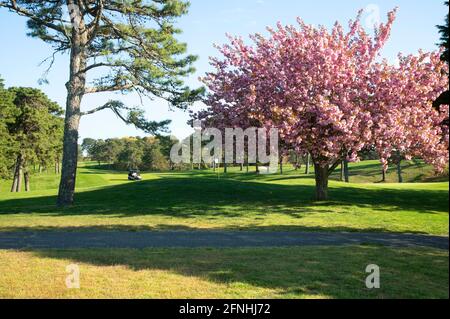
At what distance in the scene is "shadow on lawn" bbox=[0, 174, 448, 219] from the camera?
63.0 feet

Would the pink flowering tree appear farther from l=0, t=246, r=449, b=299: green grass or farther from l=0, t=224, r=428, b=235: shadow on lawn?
l=0, t=246, r=449, b=299: green grass

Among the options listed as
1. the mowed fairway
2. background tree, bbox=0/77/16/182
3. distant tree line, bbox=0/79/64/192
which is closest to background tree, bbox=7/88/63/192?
distant tree line, bbox=0/79/64/192

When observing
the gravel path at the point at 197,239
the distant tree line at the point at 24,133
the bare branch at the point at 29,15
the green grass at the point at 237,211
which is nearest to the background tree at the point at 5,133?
the distant tree line at the point at 24,133

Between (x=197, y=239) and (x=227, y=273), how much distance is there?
443cm

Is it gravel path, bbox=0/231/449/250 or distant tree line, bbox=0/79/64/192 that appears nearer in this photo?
gravel path, bbox=0/231/449/250

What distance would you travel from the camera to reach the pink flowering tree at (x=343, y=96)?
1833 centimetres

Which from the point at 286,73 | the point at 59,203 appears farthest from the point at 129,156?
the point at 286,73

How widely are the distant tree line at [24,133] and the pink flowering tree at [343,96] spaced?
38.2 meters

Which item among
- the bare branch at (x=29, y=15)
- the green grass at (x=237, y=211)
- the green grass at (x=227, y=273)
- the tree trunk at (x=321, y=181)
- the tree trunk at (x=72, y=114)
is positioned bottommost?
the green grass at (x=237, y=211)

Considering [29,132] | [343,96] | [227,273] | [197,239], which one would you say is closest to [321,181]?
[343,96]

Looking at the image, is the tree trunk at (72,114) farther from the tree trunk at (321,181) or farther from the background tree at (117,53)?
the tree trunk at (321,181)

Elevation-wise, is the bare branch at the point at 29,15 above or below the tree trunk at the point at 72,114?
above

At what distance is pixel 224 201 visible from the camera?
22.7m

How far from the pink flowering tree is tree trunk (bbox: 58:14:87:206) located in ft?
31.9
